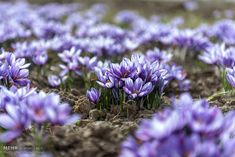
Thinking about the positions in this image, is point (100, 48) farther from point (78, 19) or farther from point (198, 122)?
point (78, 19)

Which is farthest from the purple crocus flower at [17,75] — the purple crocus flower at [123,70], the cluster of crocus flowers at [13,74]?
the purple crocus flower at [123,70]

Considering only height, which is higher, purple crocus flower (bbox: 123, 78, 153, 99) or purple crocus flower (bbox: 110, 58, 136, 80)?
purple crocus flower (bbox: 110, 58, 136, 80)

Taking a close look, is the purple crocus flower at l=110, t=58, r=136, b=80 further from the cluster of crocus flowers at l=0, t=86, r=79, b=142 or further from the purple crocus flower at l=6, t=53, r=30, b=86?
the cluster of crocus flowers at l=0, t=86, r=79, b=142

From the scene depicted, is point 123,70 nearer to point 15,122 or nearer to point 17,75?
point 17,75

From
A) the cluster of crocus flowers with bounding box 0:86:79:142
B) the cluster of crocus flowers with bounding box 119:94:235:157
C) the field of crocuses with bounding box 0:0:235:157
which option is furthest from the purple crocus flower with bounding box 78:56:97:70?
the cluster of crocus flowers with bounding box 119:94:235:157

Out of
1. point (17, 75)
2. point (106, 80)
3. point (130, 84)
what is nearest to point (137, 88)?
point (130, 84)

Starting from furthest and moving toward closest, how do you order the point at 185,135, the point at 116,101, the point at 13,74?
the point at 116,101 < the point at 13,74 < the point at 185,135

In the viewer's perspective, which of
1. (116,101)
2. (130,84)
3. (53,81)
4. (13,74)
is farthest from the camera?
(53,81)
